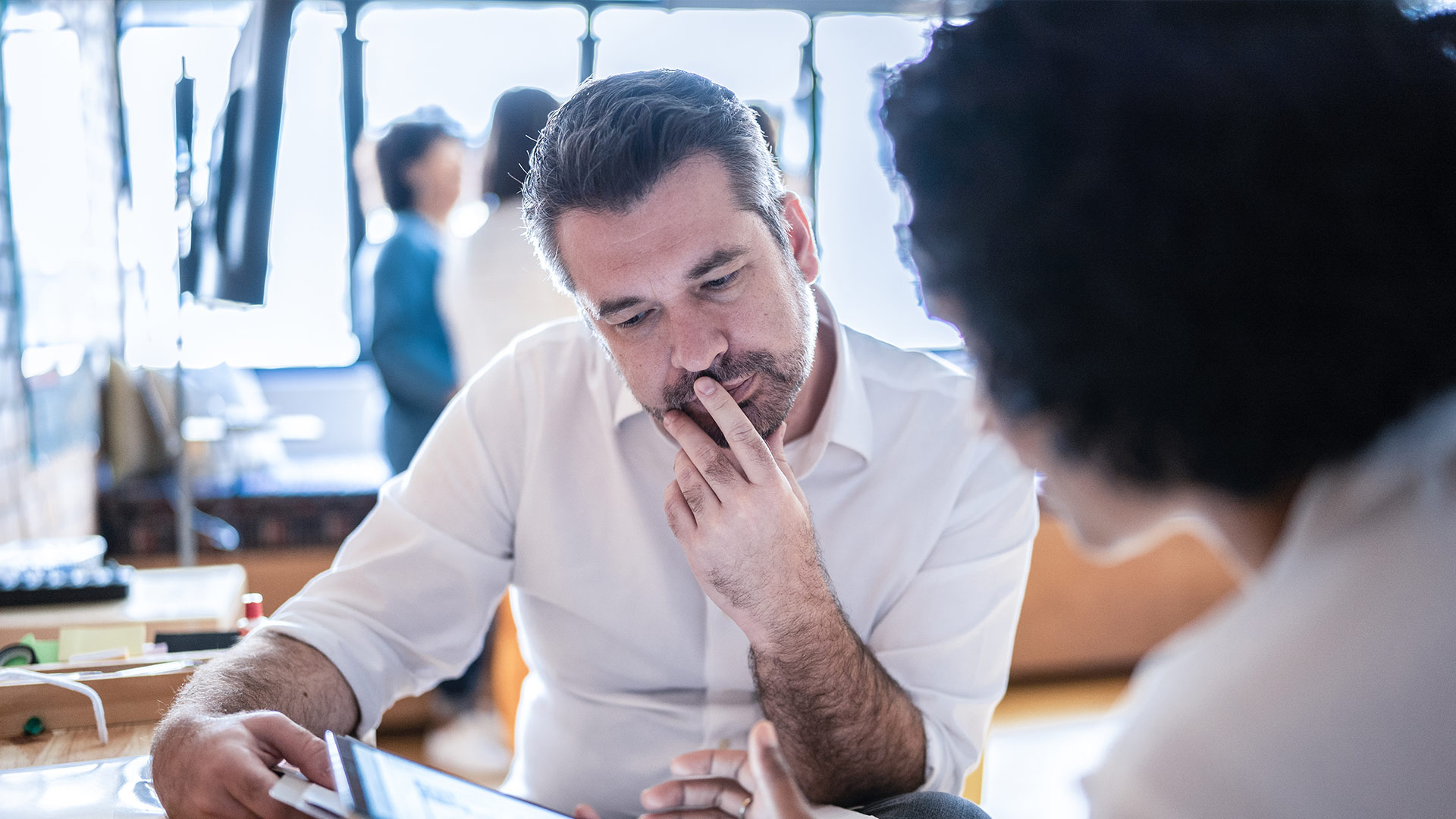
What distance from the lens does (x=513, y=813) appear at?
2.55 feet

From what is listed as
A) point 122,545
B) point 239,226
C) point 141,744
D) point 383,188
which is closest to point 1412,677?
point 141,744

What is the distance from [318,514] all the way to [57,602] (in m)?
1.58

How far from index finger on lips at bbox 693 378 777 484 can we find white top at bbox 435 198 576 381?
1234mm

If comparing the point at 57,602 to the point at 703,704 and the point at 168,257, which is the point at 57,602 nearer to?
the point at 703,704

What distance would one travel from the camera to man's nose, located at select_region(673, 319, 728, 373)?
109cm

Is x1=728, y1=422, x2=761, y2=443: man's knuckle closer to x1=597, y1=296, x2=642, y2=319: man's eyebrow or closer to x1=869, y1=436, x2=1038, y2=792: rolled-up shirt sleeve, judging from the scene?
x1=597, y1=296, x2=642, y2=319: man's eyebrow

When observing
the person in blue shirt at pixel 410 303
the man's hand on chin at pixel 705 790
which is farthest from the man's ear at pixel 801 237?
the person in blue shirt at pixel 410 303

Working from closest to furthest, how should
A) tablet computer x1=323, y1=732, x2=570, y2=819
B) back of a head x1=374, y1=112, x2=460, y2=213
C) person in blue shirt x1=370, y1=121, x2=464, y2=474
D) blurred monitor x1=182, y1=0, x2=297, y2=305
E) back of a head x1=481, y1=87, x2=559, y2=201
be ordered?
tablet computer x1=323, y1=732, x2=570, y2=819 < blurred monitor x1=182, y1=0, x2=297, y2=305 < back of a head x1=481, y1=87, x2=559, y2=201 < person in blue shirt x1=370, y1=121, x2=464, y2=474 < back of a head x1=374, y1=112, x2=460, y2=213

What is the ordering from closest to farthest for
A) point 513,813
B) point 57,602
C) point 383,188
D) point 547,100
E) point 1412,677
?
point 1412,677 < point 513,813 < point 57,602 < point 547,100 < point 383,188

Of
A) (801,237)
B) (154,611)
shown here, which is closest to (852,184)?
(801,237)

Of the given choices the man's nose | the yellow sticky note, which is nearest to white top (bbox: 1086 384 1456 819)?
the man's nose

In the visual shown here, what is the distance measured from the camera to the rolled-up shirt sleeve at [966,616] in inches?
46.5

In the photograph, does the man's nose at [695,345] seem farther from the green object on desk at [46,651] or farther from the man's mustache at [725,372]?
the green object on desk at [46,651]

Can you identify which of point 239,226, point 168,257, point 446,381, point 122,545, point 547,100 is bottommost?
point 122,545
